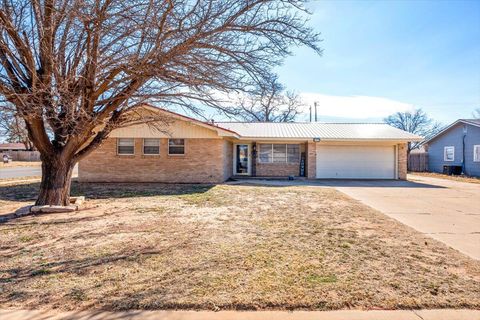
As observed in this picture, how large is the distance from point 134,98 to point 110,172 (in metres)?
9.39

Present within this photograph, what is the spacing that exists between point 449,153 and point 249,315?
28476mm

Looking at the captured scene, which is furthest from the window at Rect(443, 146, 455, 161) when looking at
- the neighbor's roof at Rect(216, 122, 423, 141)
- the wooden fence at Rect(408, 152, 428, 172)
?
the neighbor's roof at Rect(216, 122, 423, 141)

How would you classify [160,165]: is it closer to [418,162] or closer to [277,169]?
[277,169]

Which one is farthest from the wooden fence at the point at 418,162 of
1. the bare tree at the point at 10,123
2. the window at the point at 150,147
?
the bare tree at the point at 10,123

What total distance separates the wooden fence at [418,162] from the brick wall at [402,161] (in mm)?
11171

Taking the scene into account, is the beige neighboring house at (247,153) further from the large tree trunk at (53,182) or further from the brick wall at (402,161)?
the large tree trunk at (53,182)

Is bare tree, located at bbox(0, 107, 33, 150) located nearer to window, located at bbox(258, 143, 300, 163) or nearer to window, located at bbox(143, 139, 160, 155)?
window, located at bbox(143, 139, 160, 155)

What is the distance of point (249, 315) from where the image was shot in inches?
120

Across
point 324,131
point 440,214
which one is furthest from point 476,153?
point 440,214

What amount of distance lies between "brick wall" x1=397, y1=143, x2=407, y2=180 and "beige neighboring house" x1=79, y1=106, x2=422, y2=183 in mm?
55

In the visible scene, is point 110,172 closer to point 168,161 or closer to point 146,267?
point 168,161

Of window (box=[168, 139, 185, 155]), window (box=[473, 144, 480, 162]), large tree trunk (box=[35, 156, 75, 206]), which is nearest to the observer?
large tree trunk (box=[35, 156, 75, 206])

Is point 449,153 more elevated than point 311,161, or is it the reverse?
point 449,153

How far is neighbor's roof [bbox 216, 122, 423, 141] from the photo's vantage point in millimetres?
18516
